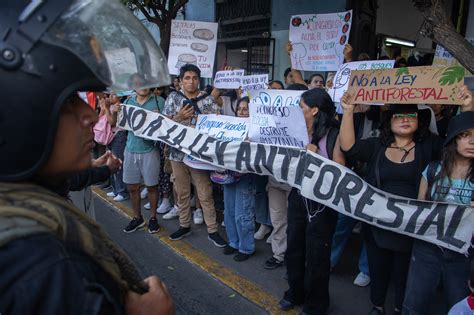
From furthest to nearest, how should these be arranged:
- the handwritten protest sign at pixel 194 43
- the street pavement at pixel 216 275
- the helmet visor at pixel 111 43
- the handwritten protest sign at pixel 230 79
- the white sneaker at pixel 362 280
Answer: the handwritten protest sign at pixel 194 43 < the handwritten protest sign at pixel 230 79 < the white sneaker at pixel 362 280 < the street pavement at pixel 216 275 < the helmet visor at pixel 111 43

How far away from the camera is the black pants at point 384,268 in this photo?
2.73m

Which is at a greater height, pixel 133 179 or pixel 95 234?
pixel 95 234

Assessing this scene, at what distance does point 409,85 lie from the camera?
2.53m

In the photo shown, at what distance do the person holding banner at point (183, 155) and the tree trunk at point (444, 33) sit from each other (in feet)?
8.31

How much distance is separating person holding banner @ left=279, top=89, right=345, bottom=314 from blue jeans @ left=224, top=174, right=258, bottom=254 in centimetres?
88

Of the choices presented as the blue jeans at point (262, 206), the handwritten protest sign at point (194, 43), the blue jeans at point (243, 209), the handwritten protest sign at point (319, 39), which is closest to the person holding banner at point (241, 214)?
the blue jeans at point (243, 209)

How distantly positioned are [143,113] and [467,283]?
370 cm

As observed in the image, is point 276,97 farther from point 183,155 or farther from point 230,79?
point 230,79

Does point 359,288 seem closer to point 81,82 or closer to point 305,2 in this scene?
point 81,82

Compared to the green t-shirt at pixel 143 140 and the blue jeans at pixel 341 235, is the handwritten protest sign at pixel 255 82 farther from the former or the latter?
the blue jeans at pixel 341 235

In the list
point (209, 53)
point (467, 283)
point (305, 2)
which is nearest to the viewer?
point (467, 283)

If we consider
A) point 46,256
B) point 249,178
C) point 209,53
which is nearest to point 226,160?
point 249,178

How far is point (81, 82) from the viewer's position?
0.84 m

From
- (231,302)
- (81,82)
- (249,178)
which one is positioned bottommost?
(231,302)
